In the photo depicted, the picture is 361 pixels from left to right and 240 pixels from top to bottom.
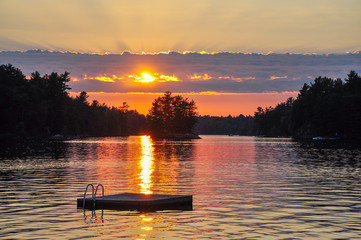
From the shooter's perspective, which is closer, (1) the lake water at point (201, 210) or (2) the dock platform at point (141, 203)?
(1) the lake water at point (201, 210)

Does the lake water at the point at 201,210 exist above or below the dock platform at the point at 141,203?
below

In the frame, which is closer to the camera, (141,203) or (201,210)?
(141,203)

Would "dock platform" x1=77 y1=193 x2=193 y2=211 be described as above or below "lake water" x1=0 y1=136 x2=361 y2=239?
above

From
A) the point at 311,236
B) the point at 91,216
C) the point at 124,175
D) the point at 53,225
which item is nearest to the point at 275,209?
the point at 311,236

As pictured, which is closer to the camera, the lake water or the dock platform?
the lake water

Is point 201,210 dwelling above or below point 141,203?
below

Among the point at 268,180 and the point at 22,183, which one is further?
the point at 268,180

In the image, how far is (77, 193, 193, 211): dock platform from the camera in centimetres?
2688

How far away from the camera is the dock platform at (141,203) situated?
2688 cm

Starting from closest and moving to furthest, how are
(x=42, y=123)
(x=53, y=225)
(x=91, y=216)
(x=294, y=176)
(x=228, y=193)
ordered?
1. (x=53, y=225)
2. (x=91, y=216)
3. (x=228, y=193)
4. (x=294, y=176)
5. (x=42, y=123)

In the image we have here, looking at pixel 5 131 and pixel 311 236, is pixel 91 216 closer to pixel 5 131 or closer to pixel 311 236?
pixel 311 236

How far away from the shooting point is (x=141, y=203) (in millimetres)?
26781

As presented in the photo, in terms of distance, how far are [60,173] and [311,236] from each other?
111ft

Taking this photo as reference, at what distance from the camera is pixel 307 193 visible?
114 ft
